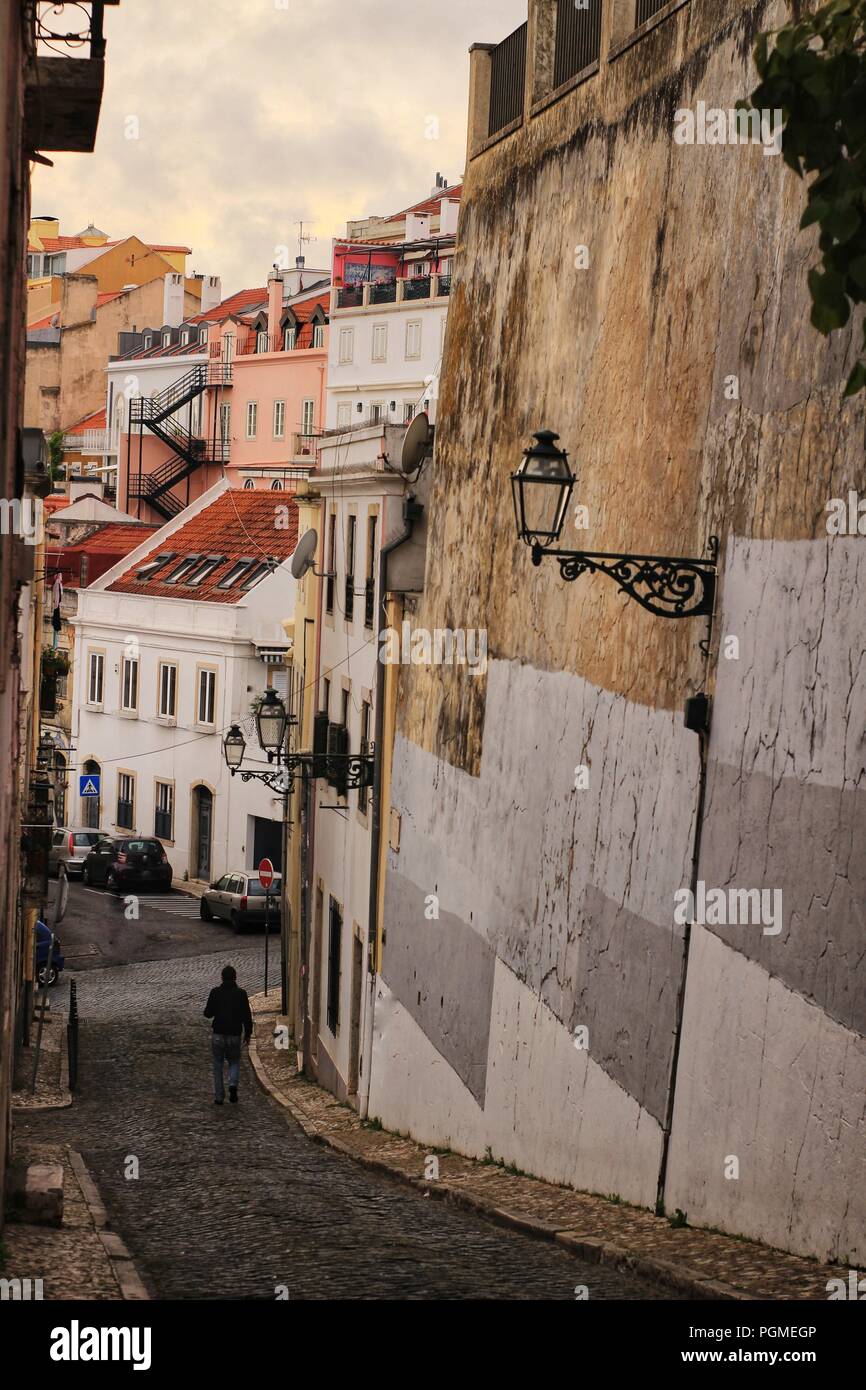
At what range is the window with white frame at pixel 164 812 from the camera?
50.7 m

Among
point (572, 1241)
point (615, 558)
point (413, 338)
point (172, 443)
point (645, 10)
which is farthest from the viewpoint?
point (172, 443)

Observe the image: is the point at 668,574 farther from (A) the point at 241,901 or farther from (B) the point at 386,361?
(B) the point at 386,361

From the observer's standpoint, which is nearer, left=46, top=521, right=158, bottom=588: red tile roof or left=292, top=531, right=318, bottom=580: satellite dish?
left=292, top=531, right=318, bottom=580: satellite dish

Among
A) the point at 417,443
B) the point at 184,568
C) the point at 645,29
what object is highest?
the point at 645,29

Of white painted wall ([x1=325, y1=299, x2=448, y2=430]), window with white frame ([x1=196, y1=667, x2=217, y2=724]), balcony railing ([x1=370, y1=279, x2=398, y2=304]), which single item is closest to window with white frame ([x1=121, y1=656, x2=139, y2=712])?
window with white frame ([x1=196, y1=667, x2=217, y2=724])

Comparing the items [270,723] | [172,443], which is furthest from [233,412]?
[270,723]

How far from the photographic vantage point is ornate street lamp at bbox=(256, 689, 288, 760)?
23953 millimetres

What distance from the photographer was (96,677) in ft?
177

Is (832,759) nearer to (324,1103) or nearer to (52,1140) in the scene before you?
(52,1140)

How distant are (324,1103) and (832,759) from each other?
14.8 meters

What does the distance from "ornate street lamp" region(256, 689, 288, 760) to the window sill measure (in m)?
10.3

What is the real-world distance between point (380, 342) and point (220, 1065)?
43.5m

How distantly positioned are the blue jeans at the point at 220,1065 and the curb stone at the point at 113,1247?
5953 millimetres

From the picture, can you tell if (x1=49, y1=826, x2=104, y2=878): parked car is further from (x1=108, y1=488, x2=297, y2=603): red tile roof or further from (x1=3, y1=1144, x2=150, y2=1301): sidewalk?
(x1=3, y1=1144, x2=150, y2=1301): sidewalk
